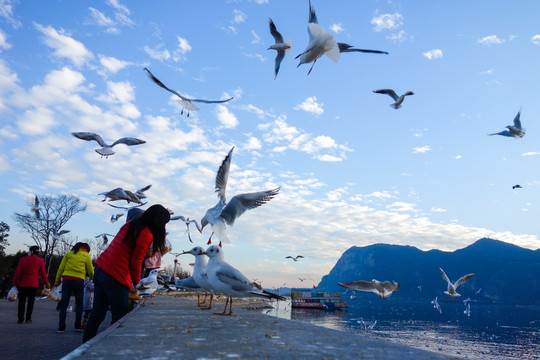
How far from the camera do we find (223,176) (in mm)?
8906

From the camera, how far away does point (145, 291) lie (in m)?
8.64

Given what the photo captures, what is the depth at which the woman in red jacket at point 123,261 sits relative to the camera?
4641mm

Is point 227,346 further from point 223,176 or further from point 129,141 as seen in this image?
point 129,141

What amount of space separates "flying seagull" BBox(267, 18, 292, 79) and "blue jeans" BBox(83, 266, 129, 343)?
5.61 m

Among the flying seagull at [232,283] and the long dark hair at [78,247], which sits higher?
the long dark hair at [78,247]

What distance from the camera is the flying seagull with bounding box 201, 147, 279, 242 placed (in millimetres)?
8539

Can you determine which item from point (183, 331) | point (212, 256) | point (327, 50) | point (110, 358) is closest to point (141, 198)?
point (212, 256)

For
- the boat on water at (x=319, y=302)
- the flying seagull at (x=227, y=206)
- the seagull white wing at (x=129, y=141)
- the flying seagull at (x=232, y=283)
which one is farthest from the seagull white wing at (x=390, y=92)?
the boat on water at (x=319, y=302)

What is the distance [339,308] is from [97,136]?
78.6 meters

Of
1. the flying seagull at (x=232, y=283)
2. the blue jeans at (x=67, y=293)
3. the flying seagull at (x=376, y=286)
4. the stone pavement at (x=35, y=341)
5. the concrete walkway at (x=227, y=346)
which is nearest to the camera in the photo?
the concrete walkway at (x=227, y=346)

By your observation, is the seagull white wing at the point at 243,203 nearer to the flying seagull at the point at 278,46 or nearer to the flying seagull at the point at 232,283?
the flying seagull at the point at 232,283

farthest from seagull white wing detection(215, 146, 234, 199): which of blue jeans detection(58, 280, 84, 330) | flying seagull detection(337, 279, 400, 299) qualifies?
flying seagull detection(337, 279, 400, 299)

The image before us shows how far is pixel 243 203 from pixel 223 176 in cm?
79

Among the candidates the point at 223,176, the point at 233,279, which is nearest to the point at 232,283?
the point at 233,279
